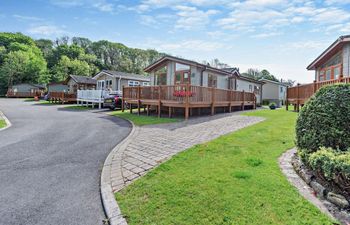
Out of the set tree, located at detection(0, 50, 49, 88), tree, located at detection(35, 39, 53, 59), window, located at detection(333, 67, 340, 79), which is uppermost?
tree, located at detection(35, 39, 53, 59)

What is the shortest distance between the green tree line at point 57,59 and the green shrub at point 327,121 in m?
Answer: 53.0

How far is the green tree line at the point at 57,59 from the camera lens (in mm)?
44812

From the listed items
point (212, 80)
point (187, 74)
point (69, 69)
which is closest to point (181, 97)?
point (187, 74)

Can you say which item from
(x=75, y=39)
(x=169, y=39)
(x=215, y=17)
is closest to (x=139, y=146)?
(x=215, y=17)

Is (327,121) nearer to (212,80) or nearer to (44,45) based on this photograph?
(212,80)

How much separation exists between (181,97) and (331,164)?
8996 mm

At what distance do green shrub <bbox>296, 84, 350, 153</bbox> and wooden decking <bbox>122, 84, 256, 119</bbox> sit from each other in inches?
284

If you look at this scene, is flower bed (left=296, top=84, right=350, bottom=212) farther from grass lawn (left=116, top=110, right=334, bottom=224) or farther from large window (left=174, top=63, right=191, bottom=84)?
large window (left=174, top=63, right=191, bottom=84)

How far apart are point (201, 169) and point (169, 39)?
17513 mm

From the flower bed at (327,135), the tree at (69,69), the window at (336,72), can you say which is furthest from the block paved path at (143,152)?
the tree at (69,69)

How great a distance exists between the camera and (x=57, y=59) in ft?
196

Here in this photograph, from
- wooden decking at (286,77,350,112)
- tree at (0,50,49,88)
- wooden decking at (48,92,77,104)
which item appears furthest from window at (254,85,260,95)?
tree at (0,50,49,88)

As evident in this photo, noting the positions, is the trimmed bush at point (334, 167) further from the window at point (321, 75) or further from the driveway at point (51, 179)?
the window at point (321, 75)

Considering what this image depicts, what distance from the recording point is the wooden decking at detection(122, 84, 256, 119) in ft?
36.7
